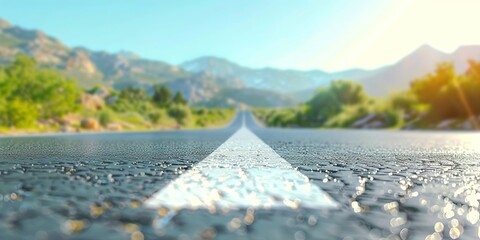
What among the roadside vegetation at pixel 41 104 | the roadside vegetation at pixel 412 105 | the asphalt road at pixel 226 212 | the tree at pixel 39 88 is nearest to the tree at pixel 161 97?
the roadside vegetation at pixel 412 105

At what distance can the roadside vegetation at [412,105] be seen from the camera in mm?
63219

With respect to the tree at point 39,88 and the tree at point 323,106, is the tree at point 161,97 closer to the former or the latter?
the tree at point 323,106

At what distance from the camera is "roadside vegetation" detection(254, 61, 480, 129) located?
2489 inches

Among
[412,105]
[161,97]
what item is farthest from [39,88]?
[161,97]

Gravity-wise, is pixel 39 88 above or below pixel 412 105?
above

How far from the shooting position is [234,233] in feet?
19.8

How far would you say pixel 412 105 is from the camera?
85.3m

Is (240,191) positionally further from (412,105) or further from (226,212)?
(412,105)

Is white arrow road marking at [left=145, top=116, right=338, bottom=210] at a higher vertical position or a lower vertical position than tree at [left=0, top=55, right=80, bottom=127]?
lower

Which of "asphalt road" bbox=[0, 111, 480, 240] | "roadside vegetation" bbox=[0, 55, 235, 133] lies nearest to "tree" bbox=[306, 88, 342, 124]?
"roadside vegetation" bbox=[0, 55, 235, 133]

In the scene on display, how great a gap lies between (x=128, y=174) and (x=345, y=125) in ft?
277

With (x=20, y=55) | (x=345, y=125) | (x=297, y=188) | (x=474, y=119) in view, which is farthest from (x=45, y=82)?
(x=297, y=188)

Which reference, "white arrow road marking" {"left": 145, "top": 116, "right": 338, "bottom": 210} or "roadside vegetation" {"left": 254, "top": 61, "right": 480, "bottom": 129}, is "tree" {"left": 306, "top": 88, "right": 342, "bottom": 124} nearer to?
"roadside vegetation" {"left": 254, "top": 61, "right": 480, "bottom": 129}

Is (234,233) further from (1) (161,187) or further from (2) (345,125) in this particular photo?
(2) (345,125)
